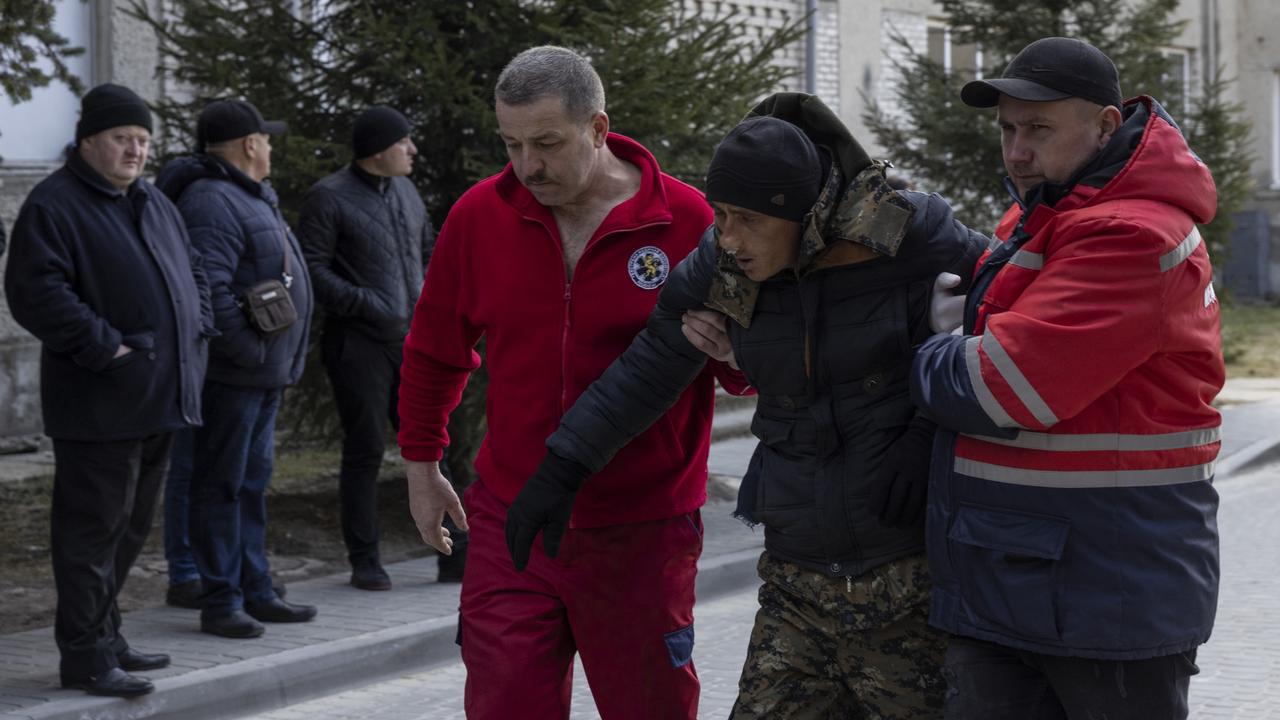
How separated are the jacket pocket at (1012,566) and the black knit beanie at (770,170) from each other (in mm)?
668

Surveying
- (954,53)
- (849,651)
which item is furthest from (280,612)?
(954,53)

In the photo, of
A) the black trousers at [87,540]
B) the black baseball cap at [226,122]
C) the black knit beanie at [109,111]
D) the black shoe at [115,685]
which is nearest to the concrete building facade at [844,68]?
the black baseball cap at [226,122]

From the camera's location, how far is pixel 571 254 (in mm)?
3982

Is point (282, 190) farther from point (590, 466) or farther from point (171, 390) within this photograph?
point (590, 466)

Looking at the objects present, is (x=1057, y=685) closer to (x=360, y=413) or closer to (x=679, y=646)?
(x=679, y=646)

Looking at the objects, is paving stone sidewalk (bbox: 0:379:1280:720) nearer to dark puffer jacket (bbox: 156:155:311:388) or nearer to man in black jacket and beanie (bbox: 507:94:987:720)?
dark puffer jacket (bbox: 156:155:311:388)

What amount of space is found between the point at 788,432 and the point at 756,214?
0.45 m

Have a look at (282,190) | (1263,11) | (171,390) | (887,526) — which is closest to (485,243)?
(887,526)

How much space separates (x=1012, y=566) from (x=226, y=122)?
4.80 m

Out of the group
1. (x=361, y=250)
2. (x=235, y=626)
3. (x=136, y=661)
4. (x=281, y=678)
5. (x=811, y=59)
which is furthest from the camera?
(x=811, y=59)

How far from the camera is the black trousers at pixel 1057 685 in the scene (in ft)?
10.3

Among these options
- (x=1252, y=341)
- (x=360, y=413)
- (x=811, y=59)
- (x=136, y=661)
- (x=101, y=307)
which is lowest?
(x=1252, y=341)

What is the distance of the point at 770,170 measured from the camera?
131 inches

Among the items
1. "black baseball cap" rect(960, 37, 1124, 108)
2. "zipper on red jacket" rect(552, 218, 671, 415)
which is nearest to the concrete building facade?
"zipper on red jacket" rect(552, 218, 671, 415)
